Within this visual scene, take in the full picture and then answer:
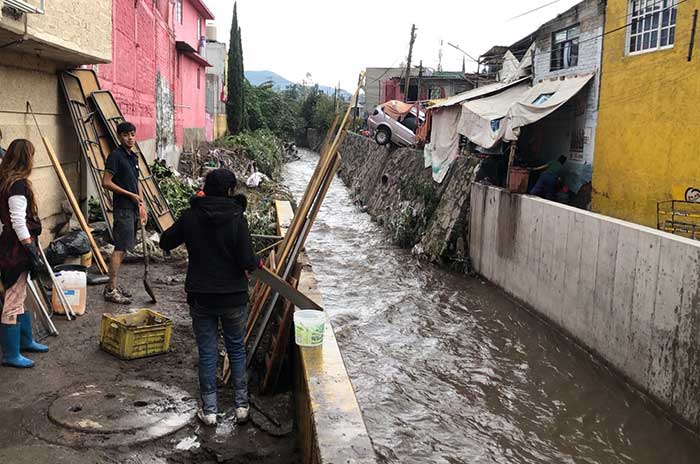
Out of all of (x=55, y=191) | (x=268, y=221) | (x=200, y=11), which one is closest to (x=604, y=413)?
(x=268, y=221)

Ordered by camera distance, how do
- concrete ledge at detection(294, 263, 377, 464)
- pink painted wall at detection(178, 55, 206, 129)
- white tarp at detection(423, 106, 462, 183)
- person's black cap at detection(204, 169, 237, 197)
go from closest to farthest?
1. concrete ledge at detection(294, 263, 377, 464)
2. person's black cap at detection(204, 169, 237, 197)
3. white tarp at detection(423, 106, 462, 183)
4. pink painted wall at detection(178, 55, 206, 129)

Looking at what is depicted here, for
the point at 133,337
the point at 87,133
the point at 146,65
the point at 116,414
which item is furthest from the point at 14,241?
the point at 146,65

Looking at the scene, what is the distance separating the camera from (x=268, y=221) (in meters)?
11.3

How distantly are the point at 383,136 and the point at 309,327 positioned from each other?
62.5 feet

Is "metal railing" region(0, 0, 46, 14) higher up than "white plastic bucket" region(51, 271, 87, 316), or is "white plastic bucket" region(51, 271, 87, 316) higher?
"metal railing" region(0, 0, 46, 14)

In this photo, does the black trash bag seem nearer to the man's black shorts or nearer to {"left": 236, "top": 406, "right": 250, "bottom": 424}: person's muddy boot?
the man's black shorts

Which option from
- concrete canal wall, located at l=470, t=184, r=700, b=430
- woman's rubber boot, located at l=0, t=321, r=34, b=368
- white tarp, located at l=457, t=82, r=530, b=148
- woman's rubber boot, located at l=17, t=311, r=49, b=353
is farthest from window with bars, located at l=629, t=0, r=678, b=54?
woman's rubber boot, located at l=0, t=321, r=34, b=368

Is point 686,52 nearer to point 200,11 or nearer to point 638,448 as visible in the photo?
point 638,448

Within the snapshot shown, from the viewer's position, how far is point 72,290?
6070 millimetres

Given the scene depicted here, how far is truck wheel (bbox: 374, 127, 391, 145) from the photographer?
2305 cm

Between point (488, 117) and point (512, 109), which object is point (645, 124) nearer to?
point (512, 109)

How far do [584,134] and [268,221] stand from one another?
6607 mm

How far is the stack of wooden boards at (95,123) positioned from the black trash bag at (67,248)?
0.91m

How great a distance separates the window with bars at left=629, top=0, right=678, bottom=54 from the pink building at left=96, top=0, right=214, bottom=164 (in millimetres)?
8990
